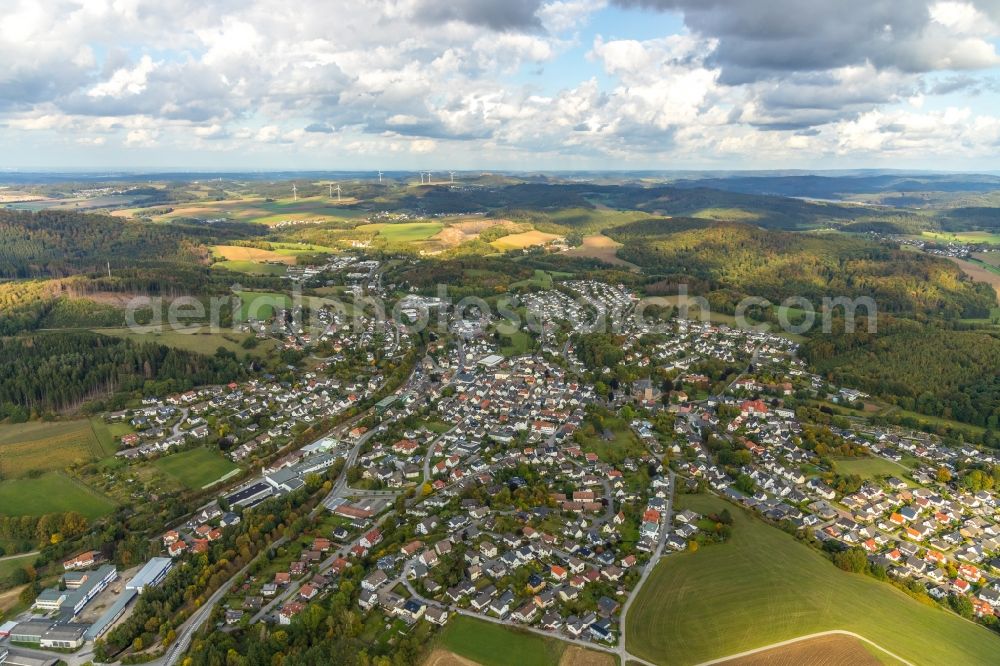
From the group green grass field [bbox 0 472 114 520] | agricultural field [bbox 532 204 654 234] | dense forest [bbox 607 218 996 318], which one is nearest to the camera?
green grass field [bbox 0 472 114 520]

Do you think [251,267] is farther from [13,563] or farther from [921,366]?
[921,366]

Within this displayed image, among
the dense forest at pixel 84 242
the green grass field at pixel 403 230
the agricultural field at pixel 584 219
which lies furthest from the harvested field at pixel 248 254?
the agricultural field at pixel 584 219

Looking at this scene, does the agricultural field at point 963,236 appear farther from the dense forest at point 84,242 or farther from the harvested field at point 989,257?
the dense forest at point 84,242

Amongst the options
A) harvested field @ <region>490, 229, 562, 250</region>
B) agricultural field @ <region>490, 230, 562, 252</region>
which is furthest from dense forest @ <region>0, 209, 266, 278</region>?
harvested field @ <region>490, 229, 562, 250</region>

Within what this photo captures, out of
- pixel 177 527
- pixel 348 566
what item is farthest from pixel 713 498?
pixel 177 527

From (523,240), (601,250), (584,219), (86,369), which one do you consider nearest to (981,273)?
(601,250)

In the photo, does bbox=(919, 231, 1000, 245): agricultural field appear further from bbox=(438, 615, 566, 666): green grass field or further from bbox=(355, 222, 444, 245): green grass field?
bbox=(438, 615, 566, 666): green grass field
